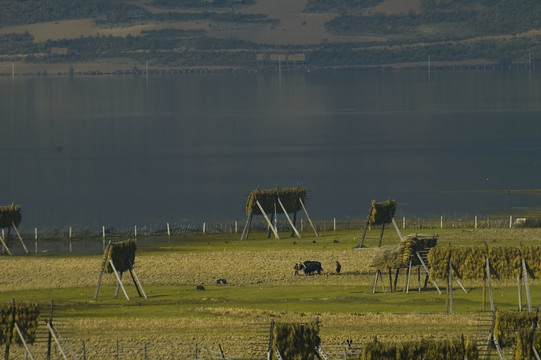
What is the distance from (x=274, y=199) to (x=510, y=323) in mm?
53736

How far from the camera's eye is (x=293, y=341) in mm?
40875

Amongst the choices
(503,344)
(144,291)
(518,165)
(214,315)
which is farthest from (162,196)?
(503,344)

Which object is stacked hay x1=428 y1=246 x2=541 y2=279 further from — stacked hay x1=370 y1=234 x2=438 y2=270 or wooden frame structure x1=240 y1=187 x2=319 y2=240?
wooden frame structure x1=240 y1=187 x2=319 y2=240

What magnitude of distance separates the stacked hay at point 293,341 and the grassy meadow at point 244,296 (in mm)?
714

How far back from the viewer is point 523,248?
55969 millimetres

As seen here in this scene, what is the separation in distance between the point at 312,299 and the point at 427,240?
23.2 feet

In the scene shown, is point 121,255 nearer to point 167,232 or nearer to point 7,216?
point 7,216

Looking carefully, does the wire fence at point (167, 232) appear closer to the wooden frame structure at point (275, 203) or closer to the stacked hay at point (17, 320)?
the wooden frame structure at point (275, 203)

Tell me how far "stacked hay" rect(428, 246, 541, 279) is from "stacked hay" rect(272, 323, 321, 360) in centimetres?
1694

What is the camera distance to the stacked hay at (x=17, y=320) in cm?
4403

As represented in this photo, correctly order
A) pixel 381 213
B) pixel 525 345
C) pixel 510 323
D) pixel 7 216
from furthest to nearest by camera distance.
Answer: pixel 7 216, pixel 381 213, pixel 510 323, pixel 525 345

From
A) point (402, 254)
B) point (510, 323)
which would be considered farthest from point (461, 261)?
point (510, 323)

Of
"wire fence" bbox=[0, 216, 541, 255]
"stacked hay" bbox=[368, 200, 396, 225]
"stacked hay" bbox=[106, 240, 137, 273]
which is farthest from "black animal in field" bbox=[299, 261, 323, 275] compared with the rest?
"wire fence" bbox=[0, 216, 541, 255]

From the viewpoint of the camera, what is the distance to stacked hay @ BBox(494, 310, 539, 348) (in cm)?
4278
